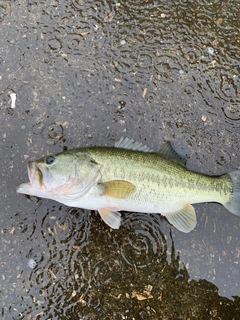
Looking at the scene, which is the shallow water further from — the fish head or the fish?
the fish head

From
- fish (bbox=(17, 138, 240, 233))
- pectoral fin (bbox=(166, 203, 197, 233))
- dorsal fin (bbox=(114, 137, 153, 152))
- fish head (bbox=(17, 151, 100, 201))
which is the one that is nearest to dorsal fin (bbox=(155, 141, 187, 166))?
fish (bbox=(17, 138, 240, 233))

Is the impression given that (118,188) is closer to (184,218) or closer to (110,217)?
(110,217)

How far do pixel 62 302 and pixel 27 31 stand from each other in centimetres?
280

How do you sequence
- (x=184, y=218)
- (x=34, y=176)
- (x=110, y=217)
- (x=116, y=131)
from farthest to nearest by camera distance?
(x=116, y=131)
(x=184, y=218)
(x=110, y=217)
(x=34, y=176)

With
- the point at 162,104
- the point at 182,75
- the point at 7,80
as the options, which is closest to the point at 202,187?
the point at 162,104

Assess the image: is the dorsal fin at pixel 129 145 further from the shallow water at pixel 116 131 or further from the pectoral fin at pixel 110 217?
the pectoral fin at pixel 110 217

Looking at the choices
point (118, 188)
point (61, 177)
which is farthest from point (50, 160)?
point (118, 188)

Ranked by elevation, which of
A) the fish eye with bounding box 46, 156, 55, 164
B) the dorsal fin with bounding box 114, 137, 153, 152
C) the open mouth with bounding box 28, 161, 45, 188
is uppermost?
the dorsal fin with bounding box 114, 137, 153, 152

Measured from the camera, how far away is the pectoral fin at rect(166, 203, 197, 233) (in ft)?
10.2

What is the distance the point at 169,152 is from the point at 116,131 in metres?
0.59

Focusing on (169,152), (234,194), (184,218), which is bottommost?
(184,218)

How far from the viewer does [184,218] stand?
3137 millimetres

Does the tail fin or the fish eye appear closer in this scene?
the fish eye

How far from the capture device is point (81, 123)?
11.1ft
